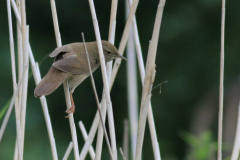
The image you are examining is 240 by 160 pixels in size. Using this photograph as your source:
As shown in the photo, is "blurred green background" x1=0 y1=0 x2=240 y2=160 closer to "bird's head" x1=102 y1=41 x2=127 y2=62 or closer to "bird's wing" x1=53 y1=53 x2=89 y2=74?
"bird's wing" x1=53 y1=53 x2=89 y2=74

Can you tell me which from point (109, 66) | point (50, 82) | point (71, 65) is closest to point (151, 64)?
point (109, 66)

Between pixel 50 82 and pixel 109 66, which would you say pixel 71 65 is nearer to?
pixel 50 82

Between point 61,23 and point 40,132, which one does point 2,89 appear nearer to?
point 40,132

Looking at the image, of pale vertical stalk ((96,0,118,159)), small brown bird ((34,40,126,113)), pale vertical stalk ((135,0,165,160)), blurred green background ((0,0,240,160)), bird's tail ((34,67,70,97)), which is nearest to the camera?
pale vertical stalk ((135,0,165,160))

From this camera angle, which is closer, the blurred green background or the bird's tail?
the bird's tail

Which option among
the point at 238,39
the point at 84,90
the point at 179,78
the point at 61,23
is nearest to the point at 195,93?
the point at 179,78

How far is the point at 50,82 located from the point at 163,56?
4.18 metres

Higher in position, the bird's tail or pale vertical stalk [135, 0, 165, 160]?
pale vertical stalk [135, 0, 165, 160]

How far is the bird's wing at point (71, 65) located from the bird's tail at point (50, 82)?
39mm

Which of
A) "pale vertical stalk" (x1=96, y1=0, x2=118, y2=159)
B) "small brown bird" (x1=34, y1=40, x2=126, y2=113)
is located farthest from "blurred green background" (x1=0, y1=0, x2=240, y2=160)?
"pale vertical stalk" (x1=96, y1=0, x2=118, y2=159)

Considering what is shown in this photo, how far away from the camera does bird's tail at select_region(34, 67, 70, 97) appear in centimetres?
244

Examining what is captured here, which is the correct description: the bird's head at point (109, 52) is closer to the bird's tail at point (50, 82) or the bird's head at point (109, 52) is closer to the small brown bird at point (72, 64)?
the small brown bird at point (72, 64)

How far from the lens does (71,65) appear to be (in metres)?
2.84

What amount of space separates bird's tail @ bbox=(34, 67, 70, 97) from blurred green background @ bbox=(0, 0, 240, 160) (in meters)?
3.03
